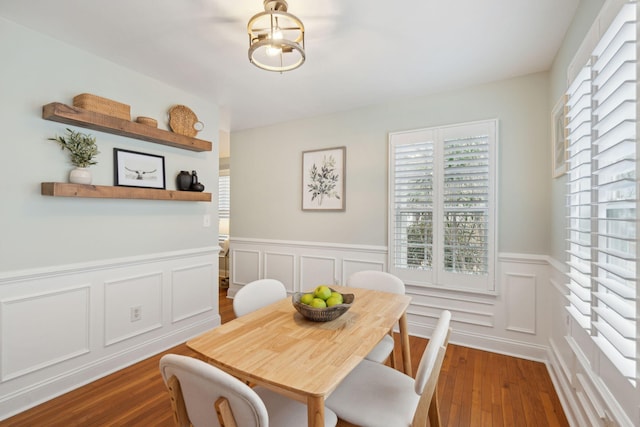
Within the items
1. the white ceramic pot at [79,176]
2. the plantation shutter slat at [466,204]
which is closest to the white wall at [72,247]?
the white ceramic pot at [79,176]

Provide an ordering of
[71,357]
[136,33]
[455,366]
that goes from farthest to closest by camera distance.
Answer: [455,366] → [71,357] → [136,33]

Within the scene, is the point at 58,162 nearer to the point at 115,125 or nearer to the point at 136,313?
the point at 115,125

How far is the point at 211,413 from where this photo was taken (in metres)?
0.96

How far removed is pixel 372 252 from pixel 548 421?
76.4 inches

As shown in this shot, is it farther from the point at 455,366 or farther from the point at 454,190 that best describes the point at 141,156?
the point at 455,366

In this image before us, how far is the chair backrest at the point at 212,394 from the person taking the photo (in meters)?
0.89

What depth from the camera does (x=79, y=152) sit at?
220 cm

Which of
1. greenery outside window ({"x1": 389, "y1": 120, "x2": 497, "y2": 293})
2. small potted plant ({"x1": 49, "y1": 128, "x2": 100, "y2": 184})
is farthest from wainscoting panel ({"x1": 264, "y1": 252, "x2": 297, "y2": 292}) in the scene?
small potted plant ({"x1": 49, "y1": 128, "x2": 100, "y2": 184})

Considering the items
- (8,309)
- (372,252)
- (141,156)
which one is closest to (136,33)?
(141,156)

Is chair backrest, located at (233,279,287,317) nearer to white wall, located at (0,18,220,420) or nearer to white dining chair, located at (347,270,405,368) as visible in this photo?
white dining chair, located at (347,270,405,368)

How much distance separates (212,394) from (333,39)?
217cm

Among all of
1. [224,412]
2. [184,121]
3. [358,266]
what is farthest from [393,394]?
[184,121]

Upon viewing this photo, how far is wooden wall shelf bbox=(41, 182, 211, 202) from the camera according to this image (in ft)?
6.64

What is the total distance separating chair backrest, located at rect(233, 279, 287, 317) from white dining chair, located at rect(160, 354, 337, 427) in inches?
26.8
